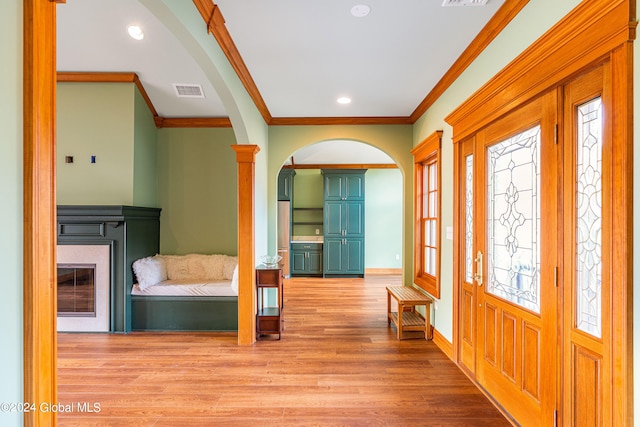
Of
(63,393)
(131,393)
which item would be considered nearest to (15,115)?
(131,393)

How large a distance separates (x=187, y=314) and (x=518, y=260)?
11.6 feet

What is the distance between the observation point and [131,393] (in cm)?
266

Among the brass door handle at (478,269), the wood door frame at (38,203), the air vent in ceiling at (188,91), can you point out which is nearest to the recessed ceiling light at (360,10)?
the wood door frame at (38,203)

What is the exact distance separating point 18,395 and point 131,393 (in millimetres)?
2036

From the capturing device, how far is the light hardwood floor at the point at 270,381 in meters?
2.36

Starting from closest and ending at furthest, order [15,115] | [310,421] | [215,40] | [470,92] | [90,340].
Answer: [15,115]
[310,421]
[215,40]
[470,92]
[90,340]

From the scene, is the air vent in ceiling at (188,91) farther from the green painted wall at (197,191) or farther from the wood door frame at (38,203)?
the wood door frame at (38,203)

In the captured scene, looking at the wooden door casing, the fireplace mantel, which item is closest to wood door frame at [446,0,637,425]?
the wooden door casing

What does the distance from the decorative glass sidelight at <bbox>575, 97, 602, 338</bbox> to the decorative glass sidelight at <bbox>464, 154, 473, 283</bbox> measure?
4.12 feet

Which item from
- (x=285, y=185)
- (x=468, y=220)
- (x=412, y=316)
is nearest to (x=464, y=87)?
(x=468, y=220)

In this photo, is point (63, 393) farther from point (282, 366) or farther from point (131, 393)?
point (282, 366)

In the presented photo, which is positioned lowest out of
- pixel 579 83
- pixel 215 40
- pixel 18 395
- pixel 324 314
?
pixel 324 314

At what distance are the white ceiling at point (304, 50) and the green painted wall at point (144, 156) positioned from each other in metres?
0.25

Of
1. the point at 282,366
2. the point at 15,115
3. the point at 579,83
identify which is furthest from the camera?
the point at 282,366
